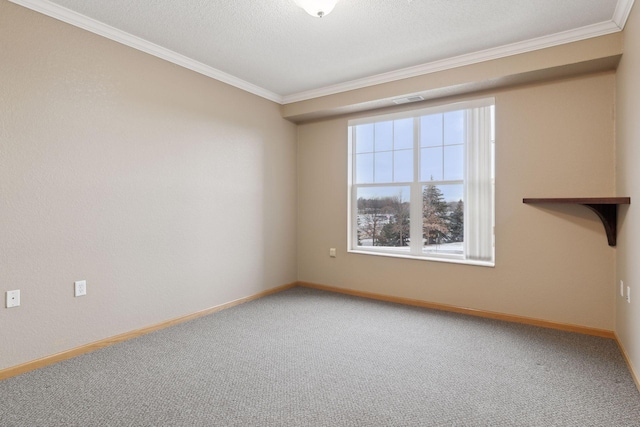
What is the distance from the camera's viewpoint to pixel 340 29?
9.16 ft

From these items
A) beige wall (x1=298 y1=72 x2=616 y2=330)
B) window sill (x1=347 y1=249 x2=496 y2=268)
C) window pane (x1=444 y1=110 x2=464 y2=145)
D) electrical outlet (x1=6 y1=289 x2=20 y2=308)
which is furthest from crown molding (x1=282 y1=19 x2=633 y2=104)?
electrical outlet (x1=6 y1=289 x2=20 y2=308)

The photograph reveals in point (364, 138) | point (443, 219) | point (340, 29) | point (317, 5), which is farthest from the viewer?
point (364, 138)

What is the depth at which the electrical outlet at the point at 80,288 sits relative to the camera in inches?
103

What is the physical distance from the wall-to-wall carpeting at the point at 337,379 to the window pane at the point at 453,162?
60.8 inches

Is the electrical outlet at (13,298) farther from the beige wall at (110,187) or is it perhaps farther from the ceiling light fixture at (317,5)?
the ceiling light fixture at (317,5)

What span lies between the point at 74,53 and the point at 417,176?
3384 millimetres

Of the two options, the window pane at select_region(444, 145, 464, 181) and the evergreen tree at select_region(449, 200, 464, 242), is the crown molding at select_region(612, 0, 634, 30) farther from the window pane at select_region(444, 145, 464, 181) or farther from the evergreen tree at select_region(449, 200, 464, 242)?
the evergreen tree at select_region(449, 200, 464, 242)

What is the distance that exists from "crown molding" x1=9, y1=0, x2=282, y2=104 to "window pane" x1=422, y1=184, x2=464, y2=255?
242 cm

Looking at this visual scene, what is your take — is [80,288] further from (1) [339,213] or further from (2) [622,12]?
(2) [622,12]

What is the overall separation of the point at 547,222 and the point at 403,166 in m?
1.58

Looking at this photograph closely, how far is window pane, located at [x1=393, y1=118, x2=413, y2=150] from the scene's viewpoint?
4.05 m

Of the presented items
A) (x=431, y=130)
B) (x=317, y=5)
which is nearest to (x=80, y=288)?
(x=317, y=5)

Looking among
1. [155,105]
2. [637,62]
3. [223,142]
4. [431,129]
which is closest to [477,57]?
[431,129]

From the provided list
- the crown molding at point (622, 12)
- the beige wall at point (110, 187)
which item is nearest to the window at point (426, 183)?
the crown molding at point (622, 12)
